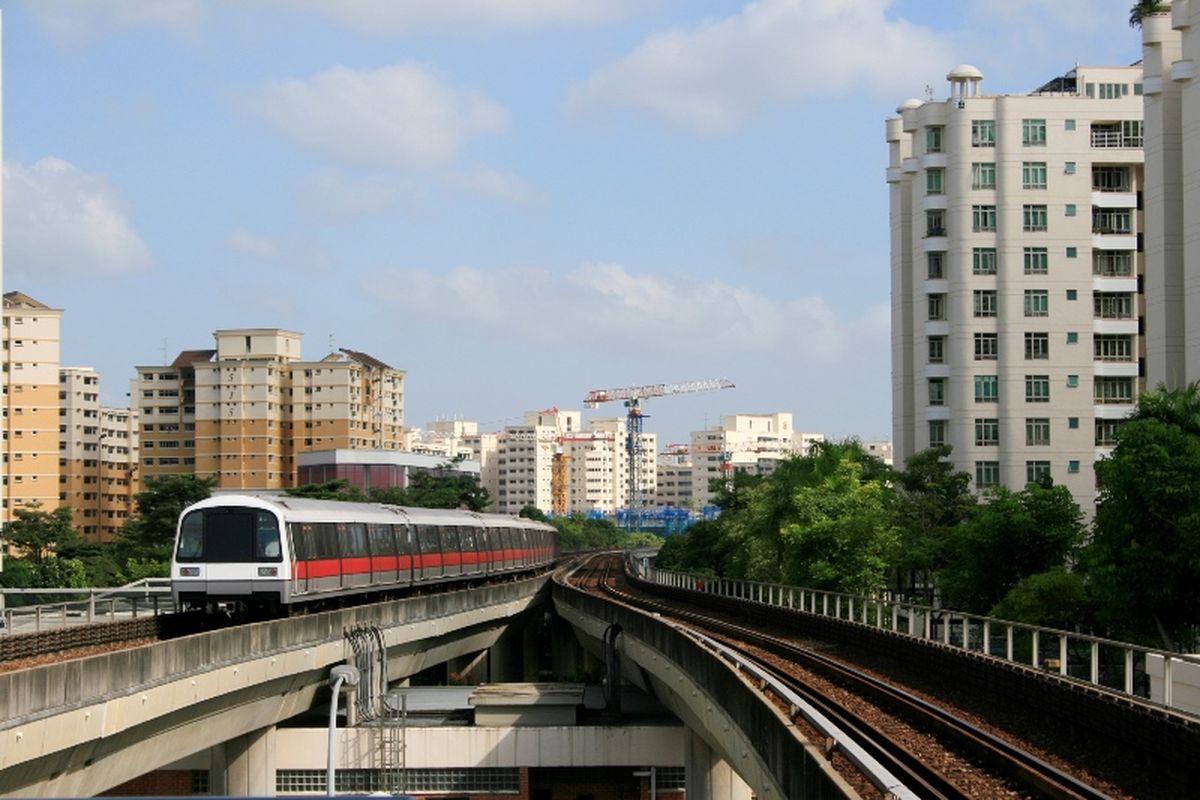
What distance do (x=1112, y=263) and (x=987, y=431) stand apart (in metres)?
8.84

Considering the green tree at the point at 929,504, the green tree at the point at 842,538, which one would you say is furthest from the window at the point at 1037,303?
the green tree at the point at 842,538

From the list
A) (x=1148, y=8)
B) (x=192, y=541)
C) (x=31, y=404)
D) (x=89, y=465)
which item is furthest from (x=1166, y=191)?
(x=89, y=465)

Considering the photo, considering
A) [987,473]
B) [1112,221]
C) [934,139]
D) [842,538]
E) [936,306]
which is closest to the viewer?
[842,538]

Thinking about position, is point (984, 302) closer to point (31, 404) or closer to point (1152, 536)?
point (1152, 536)

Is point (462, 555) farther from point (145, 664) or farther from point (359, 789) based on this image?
point (145, 664)

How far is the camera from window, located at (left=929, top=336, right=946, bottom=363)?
71.6m

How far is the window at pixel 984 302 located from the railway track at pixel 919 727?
40.0 m

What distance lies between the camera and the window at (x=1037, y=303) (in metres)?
69.6

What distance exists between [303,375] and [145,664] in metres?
134

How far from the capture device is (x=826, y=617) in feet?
116

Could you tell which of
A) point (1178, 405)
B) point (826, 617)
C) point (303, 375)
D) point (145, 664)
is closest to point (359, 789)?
point (826, 617)

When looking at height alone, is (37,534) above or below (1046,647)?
above

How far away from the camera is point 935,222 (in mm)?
72188

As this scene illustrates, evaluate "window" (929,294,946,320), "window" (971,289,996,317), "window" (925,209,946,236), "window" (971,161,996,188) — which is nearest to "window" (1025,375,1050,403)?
"window" (971,289,996,317)
